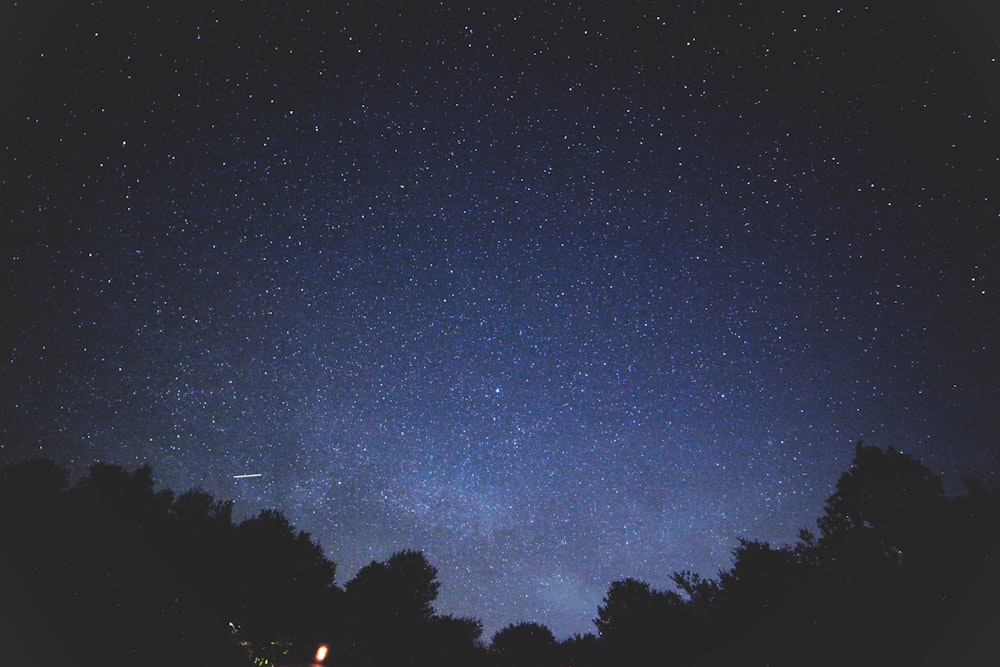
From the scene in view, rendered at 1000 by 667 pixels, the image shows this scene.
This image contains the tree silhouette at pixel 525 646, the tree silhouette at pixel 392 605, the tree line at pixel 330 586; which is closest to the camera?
the tree line at pixel 330 586

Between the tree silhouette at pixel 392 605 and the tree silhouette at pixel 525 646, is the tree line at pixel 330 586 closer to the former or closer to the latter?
the tree silhouette at pixel 392 605

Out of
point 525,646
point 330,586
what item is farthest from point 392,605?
point 525,646

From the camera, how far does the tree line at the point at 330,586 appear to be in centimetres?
1224

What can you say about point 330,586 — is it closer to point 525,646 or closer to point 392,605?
point 392,605

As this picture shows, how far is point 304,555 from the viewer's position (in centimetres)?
3353

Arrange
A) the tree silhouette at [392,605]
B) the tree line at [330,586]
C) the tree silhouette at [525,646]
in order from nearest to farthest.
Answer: the tree line at [330,586] < the tree silhouette at [392,605] < the tree silhouette at [525,646]

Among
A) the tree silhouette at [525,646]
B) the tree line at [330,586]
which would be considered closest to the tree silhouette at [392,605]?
the tree line at [330,586]

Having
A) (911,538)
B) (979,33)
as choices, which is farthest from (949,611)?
(979,33)

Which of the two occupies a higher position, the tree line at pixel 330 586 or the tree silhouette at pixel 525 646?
the tree line at pixel 330 586

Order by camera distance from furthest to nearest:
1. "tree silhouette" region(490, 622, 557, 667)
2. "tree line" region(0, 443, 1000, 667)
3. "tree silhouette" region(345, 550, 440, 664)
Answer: "tree silhouette" region(490, 622, 557, 667), "tree silhouette" region(345, 550, 440, 664), "tree line" region(0, 443, 1000, 667)

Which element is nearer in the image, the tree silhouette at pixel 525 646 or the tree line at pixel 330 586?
the tree line at pixel 330 586

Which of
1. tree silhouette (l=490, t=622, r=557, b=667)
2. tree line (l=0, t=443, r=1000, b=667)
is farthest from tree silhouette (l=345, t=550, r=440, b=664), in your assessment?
tree silhouette (l=490, t=622, r=557, b=667)

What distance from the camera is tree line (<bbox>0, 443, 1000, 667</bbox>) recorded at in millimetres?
12242

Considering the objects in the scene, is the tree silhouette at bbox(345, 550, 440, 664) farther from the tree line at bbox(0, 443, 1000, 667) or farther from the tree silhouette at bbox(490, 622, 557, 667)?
the tree silhouette at bbox(490, 622, 557, 667)
